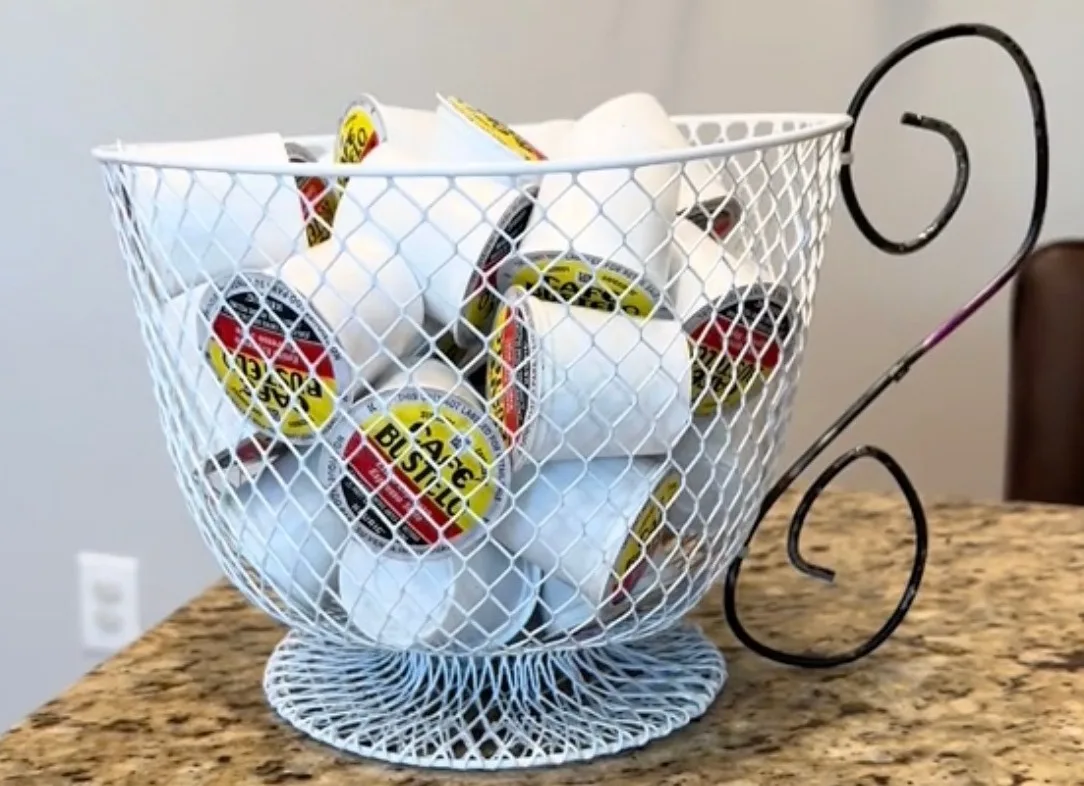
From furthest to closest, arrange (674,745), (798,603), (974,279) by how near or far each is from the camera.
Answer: (974,279), (798,603), (674,745)

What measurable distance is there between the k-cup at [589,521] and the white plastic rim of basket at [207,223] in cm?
15

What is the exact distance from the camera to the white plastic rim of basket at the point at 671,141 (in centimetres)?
64

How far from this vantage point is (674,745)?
627mm

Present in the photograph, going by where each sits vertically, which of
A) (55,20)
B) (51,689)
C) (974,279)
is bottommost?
(51,689)

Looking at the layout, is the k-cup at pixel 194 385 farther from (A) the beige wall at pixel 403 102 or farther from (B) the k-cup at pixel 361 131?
(A) the beige wall at pixel 403 102

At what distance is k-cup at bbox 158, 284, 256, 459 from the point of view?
23.8 inches

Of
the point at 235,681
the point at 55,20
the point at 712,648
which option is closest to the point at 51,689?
the point at 55,20

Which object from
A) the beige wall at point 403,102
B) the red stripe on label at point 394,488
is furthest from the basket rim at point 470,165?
the beige wall at point 403,102

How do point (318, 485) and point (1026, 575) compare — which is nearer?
point (318, 485)

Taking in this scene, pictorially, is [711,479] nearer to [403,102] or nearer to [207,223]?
[207,223]

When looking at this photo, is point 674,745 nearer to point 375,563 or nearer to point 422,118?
point 375,563

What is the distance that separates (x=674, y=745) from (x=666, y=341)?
7.3 inches

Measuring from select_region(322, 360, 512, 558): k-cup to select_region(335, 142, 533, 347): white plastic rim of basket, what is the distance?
1.4 inches

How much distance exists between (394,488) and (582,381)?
9 cm
